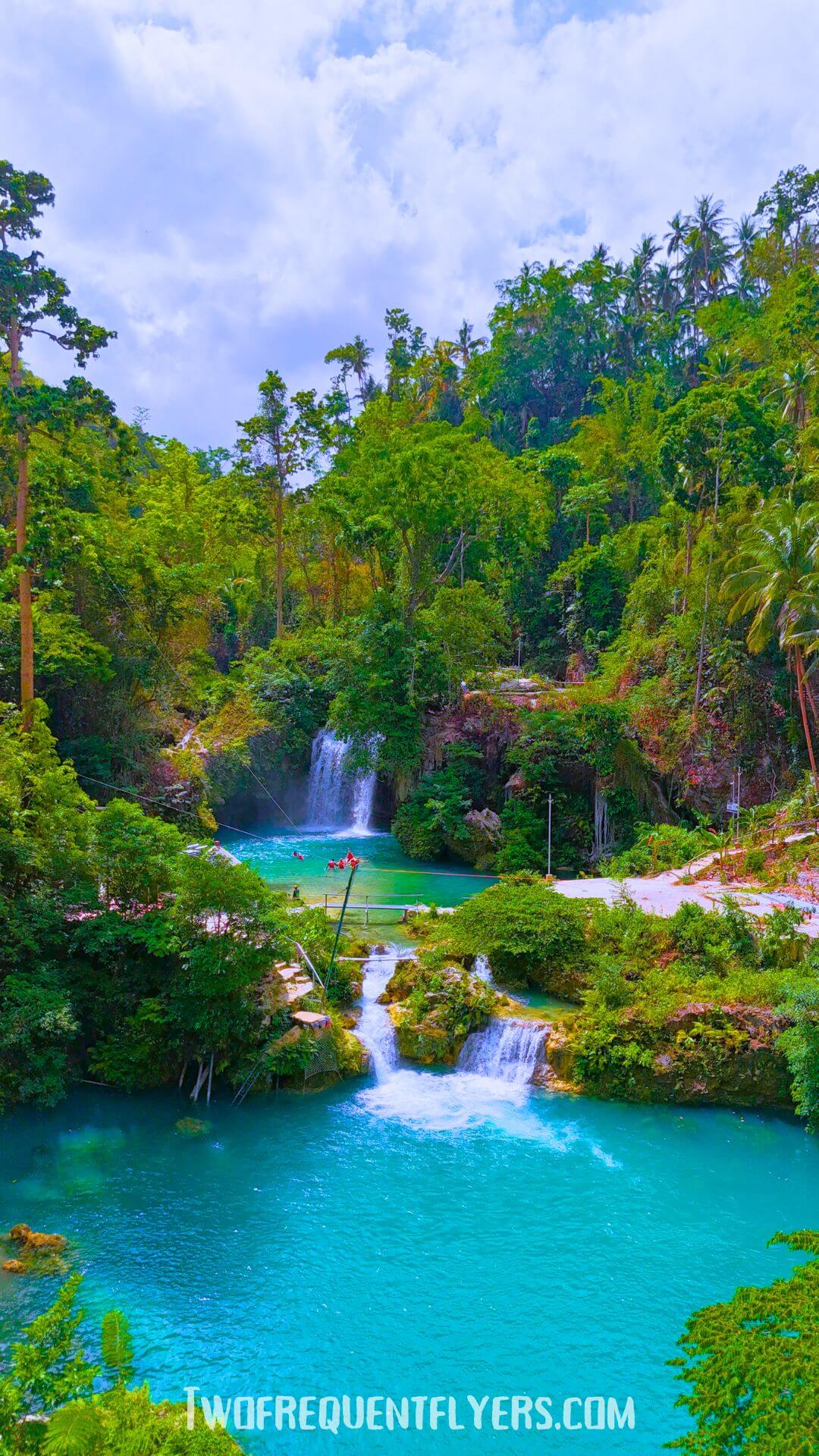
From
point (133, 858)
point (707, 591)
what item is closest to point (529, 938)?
point (133, 858)

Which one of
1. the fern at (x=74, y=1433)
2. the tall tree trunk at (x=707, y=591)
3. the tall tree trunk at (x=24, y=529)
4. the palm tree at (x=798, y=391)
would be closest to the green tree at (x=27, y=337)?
the tall tree trunk at (x=24, y=529)

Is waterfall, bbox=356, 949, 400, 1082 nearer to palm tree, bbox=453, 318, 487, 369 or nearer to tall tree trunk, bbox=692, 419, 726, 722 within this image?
tall tree trunk, bbox=692, 419, 726, 722

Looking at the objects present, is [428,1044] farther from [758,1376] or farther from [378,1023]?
[758,1376]

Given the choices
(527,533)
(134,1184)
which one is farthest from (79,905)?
(527,533)

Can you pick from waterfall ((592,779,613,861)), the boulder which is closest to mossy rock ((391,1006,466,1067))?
the boulder

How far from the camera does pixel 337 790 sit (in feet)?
91.8

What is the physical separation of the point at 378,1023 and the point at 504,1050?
2006 mm

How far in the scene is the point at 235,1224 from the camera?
8922 millimetres

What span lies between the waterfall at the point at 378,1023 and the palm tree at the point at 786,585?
1048 centimetres

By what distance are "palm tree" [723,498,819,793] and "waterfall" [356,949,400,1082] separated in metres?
10.5

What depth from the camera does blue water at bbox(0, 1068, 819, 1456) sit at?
7.07 m

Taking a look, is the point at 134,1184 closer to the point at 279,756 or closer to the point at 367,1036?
the point at 367,1036

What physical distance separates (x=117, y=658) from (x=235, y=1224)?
1703cm

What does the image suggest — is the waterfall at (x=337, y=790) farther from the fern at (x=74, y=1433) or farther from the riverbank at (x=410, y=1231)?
the fern at (x=74, y=1433)
